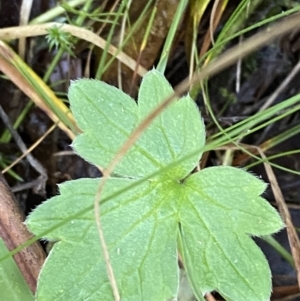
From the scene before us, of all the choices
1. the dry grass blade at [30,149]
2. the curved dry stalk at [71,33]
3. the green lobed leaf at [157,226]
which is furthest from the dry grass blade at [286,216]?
the dry grass blade at [30,149]

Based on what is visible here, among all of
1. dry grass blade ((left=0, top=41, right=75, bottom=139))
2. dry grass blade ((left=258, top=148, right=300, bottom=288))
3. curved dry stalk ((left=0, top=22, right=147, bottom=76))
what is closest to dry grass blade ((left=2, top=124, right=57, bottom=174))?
dry grass blade ((left=0, top=41, right=75, bottom=139))

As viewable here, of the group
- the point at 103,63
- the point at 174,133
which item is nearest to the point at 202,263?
the point at 174,133

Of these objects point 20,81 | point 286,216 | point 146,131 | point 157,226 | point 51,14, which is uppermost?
point 51,14

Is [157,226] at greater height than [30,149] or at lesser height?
lesser

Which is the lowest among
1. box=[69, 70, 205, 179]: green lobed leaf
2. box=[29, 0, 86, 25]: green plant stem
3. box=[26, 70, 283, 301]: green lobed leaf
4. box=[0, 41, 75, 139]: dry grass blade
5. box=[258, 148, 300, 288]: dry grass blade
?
box=[258, 148, 300, 288]: dry grass blade

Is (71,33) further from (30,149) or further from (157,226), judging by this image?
(157,226)

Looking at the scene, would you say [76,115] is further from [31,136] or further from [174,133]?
[31,136]

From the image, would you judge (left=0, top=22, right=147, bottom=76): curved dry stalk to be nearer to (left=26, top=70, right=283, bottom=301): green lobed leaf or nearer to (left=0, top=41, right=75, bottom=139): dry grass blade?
(left=0, top=41, right=75, bottom=139): dry grass blade

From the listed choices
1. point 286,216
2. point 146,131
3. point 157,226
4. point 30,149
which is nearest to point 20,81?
point 30,149
